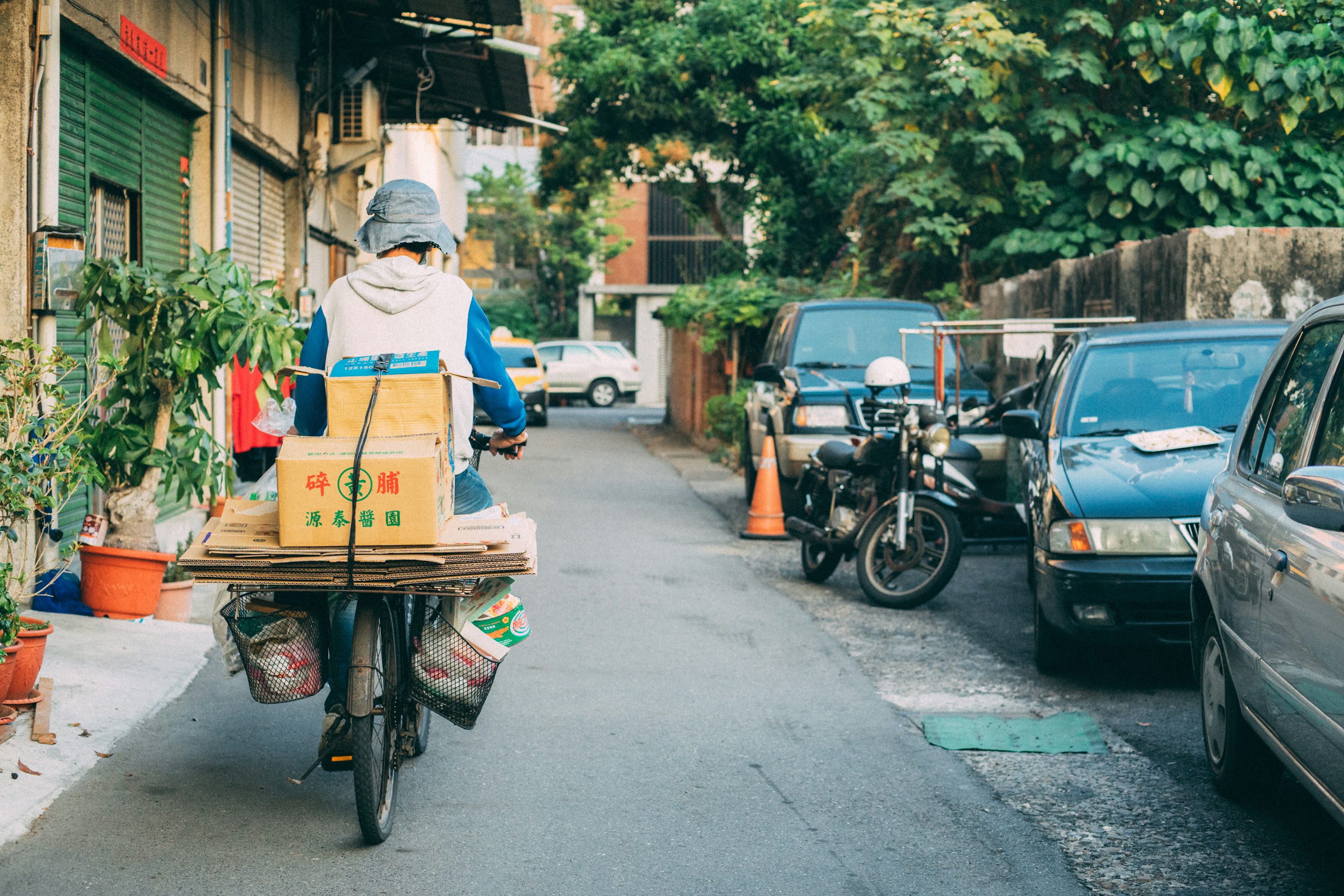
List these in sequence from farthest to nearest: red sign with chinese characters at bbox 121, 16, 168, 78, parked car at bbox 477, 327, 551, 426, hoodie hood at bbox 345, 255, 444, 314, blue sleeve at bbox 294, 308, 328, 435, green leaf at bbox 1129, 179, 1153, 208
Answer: parked car at bbox 477, 327, 551, 426 → green leaf at bbox 1129, 179, 1153, 208 → red sign with chinese characters at bbox 121, 16, 168, 78 → blue sleeve at bbox 294, 308, 328, 435 → hoodie hood at bbox 345, 255, 444, 314

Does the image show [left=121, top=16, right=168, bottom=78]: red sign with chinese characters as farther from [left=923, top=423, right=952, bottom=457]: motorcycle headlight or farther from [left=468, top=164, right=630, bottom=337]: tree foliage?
[left=468, top=164, right=630, bottom=337]: tree foliage

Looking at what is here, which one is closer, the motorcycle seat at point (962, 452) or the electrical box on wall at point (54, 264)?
the electrical box on wall at point (54, 264)

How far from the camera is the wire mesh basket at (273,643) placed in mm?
4199

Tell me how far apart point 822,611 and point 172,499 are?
17.6 ft

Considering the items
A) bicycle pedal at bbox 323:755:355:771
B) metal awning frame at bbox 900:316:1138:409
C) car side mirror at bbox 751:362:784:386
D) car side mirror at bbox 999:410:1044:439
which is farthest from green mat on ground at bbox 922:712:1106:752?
car side mirror at bbox 751:362:784:386

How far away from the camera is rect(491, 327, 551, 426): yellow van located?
2484 centimetres

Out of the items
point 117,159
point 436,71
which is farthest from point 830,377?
point 436,71

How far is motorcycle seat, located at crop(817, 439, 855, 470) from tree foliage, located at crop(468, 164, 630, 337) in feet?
114

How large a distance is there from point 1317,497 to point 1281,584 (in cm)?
60

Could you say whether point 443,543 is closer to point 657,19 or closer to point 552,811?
point 552,811

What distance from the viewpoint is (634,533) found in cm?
1157

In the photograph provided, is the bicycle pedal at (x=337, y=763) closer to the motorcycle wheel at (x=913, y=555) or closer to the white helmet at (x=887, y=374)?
the motorcycle wheel at (x=913, y=555)

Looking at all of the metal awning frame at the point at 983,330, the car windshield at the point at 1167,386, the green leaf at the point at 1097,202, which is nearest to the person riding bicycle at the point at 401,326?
the car windshield at the point at 1167,386

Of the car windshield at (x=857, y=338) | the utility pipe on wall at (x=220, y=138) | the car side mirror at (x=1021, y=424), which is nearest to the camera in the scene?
the car side mirror at (x=1021, y=424)
